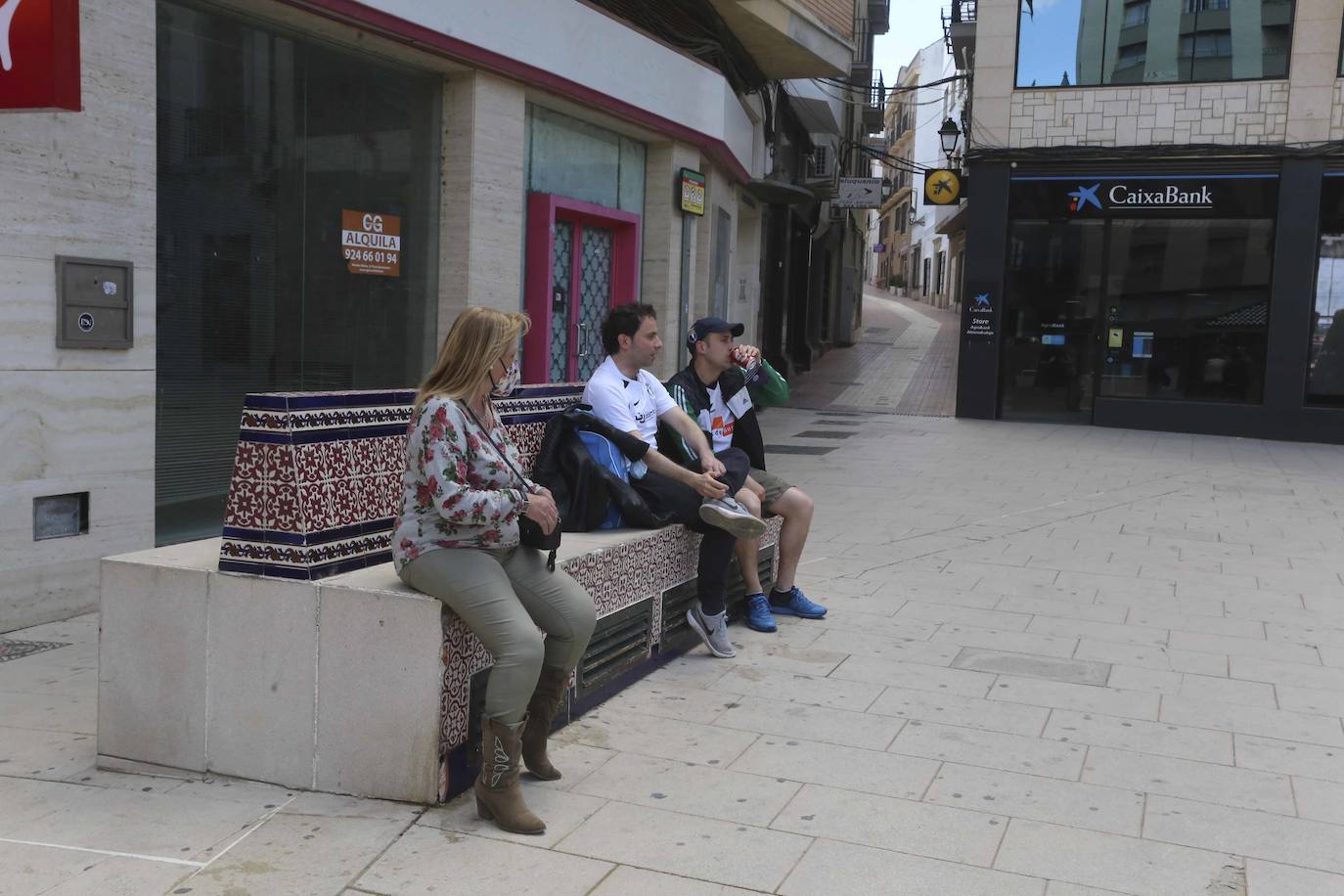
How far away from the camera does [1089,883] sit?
3.56 metres

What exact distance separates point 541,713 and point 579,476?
1380 millimetres

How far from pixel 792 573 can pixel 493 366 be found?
10.4 feet

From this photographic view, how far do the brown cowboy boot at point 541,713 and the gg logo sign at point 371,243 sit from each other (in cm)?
535

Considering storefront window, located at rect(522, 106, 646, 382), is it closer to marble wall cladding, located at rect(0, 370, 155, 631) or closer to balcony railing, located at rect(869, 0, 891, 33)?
marble wall cladding, located at rect(0, 370, 155, 631)

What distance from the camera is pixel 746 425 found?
21.4 feet

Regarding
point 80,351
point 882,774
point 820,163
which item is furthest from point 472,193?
point 820,163

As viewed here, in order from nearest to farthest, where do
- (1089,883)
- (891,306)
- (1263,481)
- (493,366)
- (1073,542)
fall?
(1089,883) → (493,366) → (1073,542) → (1263,481) → (891,306)

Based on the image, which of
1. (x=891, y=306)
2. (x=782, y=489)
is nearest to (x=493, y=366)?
(x=782, y=489)

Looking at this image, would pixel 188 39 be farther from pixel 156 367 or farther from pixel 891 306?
pixel 891 306

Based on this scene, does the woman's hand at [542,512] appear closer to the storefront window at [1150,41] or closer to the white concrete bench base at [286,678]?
the white concrete bench base at [286,678]

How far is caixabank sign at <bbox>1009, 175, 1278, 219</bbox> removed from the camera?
60.2 ft

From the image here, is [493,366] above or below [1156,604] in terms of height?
above

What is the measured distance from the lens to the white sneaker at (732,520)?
558 cm

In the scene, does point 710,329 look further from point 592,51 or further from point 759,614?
point 592,51
